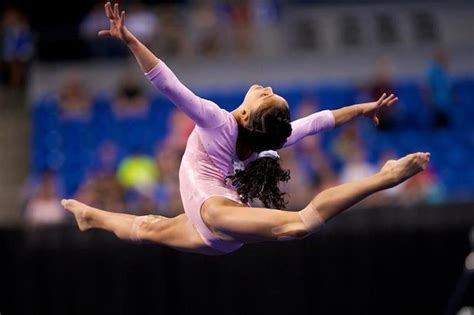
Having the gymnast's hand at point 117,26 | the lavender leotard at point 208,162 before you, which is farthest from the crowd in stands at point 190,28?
the gymnast's hand at point 117,26

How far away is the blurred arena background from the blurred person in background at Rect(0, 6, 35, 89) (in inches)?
1.1

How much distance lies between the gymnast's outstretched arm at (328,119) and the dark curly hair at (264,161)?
1.07ft

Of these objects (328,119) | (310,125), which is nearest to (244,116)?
(310,125)

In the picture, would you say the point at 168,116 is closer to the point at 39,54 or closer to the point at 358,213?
the point at 39,54

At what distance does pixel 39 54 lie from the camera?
11.5 m

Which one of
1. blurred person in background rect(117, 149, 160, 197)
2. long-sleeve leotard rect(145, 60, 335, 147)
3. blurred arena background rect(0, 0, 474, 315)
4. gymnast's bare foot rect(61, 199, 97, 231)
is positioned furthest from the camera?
blurred person in background rect(117, 149, 160, 197)

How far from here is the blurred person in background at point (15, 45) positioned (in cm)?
1087

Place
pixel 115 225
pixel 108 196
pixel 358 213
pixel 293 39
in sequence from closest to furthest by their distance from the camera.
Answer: pixel 115 225 → pixel 358 213 → pixel 108 196 → pixel 293 39

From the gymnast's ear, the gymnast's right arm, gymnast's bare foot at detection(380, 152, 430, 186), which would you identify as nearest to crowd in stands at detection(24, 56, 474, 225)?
the gymnast's ear

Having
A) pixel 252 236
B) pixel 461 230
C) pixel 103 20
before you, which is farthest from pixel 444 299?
pixel 103 20

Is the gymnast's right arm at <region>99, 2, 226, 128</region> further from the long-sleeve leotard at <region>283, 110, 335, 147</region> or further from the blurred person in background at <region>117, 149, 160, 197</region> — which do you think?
the blurred person in background at <region>117, 149, 160, 197</region>

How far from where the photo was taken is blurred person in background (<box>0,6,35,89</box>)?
10867 mm

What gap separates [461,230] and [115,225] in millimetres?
3195

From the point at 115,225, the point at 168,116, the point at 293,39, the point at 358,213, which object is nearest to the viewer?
the point at 115,225
